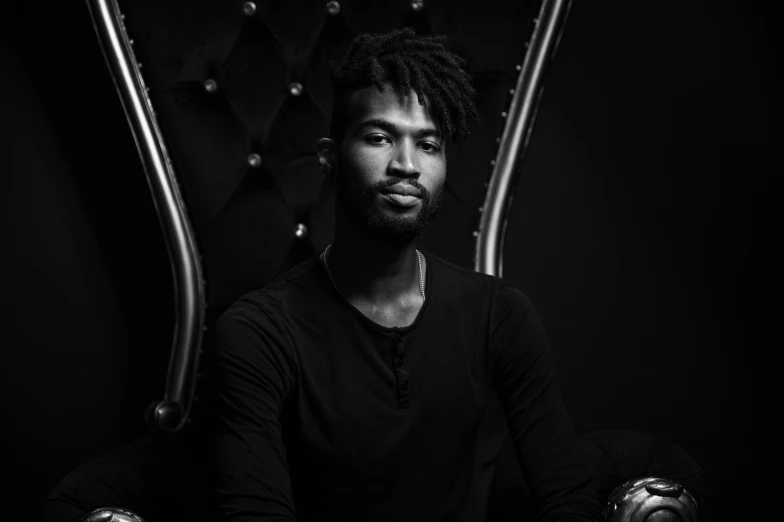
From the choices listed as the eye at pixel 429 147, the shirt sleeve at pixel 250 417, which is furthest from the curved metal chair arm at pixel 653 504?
the eye at pixel 429 147

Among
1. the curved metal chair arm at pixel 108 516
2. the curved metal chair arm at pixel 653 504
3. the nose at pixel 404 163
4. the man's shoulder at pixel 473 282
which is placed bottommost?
the curved metal chair arm at pixel 653 504

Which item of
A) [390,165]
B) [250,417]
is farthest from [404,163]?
[250,417]

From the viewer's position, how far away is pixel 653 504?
1209 millimetres

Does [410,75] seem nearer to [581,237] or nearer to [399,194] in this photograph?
[399,194]

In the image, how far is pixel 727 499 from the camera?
1931mm

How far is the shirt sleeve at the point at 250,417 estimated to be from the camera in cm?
110

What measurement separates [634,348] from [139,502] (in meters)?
1.14

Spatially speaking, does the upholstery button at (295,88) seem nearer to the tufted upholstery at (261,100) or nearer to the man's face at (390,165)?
the tufted upholstery at (261,100)

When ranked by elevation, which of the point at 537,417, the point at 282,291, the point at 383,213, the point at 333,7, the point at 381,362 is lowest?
the point at 537,417

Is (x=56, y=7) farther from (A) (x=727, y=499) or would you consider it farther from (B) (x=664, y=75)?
(A) (x=727, y=499)

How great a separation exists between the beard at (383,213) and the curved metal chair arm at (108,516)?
19.9 inches

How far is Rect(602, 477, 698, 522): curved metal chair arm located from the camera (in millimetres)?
1207

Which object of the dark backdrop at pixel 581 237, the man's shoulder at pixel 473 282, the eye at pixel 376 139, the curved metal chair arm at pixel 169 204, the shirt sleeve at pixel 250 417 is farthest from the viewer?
the dark backdrop at pixel 581 237

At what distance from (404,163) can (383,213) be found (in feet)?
0.25
